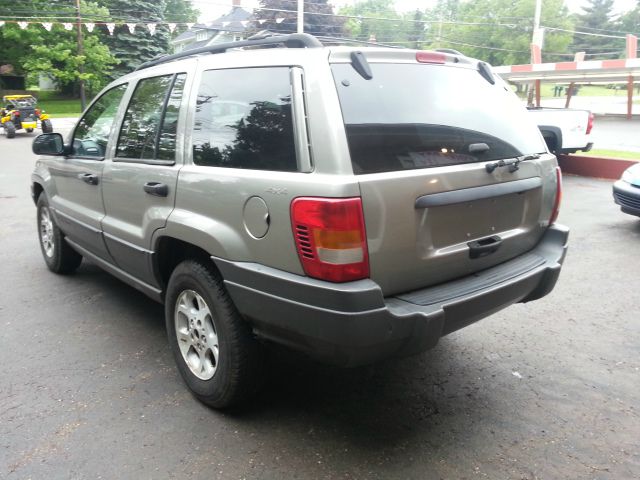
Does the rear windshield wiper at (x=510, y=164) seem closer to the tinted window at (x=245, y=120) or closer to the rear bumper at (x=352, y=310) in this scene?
the rear bumper at (x=352, y=310)

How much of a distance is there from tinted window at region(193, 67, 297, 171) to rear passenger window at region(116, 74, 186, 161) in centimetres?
27

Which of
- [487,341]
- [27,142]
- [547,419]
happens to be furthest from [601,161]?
[27,142]

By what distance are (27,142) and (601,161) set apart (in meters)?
18.3

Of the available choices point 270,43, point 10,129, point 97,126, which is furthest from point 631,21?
point 270,43

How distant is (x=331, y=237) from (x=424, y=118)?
0.86m

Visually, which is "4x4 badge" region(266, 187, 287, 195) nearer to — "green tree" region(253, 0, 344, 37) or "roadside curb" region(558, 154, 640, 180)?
"roadside curb" region(558, 154, 640, 180)

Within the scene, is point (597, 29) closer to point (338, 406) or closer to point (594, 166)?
point (594, 166)

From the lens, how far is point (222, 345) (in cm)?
271

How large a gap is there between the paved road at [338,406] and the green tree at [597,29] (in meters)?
79.5

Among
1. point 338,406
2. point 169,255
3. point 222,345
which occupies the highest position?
point 169,255

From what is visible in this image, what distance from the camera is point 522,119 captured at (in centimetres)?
319

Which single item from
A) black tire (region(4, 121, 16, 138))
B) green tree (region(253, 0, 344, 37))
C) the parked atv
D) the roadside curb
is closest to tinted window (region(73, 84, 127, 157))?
the roadside curb

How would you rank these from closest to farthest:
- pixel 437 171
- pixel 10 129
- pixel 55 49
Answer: pixel 437 171
pixel 10 129
pixel 55 49

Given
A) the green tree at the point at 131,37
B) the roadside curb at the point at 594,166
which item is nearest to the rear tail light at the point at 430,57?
the roadside curb at the point at 594,166
